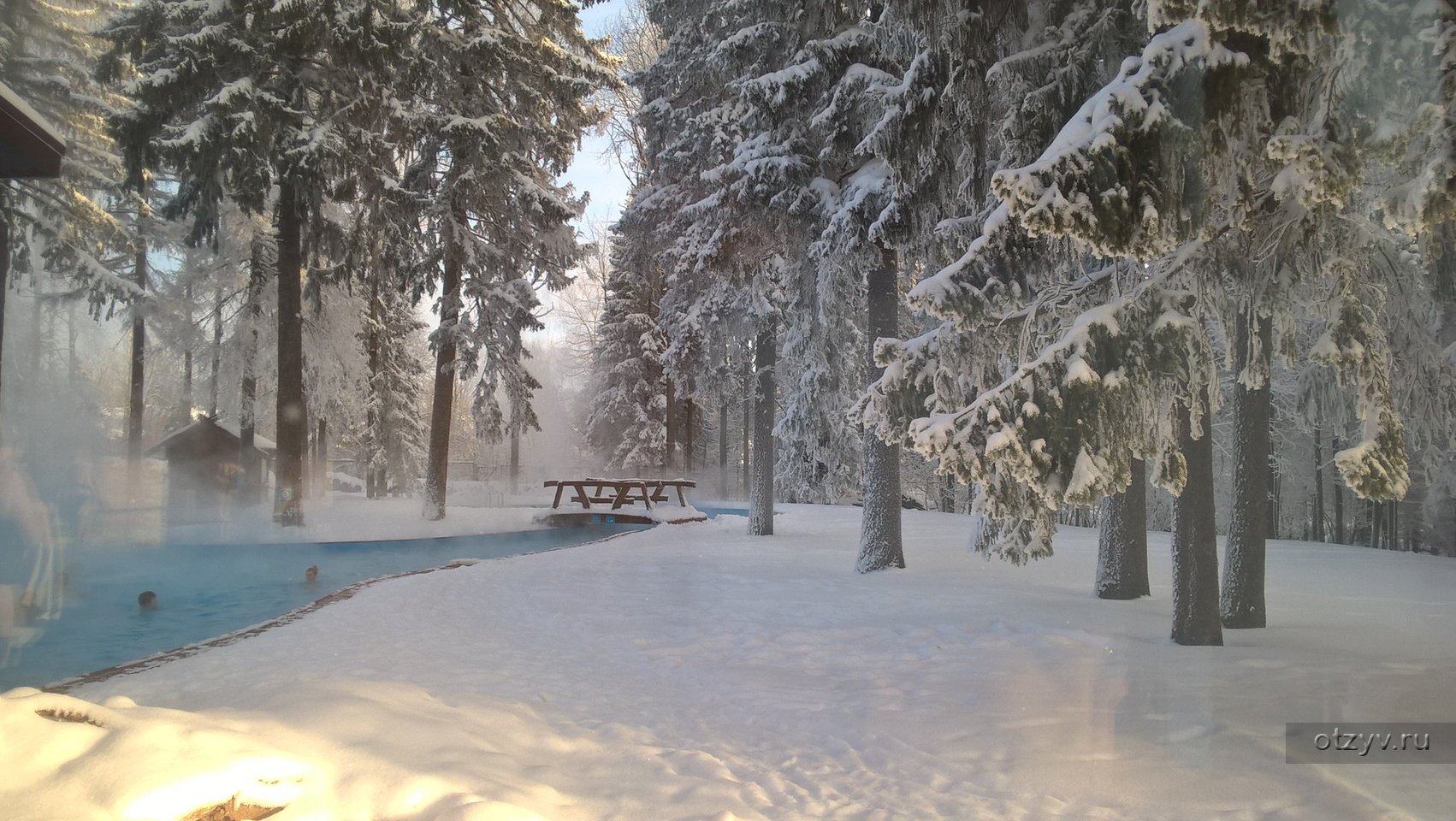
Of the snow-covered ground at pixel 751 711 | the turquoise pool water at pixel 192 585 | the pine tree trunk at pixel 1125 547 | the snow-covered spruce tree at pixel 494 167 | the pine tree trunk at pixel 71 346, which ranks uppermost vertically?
the snow-covered spruce tree at pixel 494 167

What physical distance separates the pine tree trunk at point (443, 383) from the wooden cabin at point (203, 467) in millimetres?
4802

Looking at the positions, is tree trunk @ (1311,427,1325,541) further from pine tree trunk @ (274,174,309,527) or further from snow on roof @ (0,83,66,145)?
snow on roof @ (0,83,66,145)

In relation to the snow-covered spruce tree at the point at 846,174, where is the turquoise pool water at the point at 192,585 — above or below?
below

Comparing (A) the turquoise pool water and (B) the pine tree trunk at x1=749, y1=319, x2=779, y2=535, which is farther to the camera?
(B) the pine tree trunk at x1=749, y1=319, x2=779, y2=535

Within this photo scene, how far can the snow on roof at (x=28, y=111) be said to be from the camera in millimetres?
5040

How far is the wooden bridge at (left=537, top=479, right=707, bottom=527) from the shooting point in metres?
18.2

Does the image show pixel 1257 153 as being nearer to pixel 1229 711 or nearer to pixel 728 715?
pixel 1229 711

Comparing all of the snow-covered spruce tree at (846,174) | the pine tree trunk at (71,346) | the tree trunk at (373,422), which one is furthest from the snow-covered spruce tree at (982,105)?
the pine tree trunk at (71,346)

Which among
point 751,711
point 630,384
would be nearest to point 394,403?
point 630,384

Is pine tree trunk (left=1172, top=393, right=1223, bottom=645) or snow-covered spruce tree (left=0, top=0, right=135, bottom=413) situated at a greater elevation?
snow-covered spruce tree (left=0, top=0, right=135, bottom=413)

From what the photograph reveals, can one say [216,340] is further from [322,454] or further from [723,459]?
[723,459]

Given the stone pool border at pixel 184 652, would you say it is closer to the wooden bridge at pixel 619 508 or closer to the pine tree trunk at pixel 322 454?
the wooden bridge at pixel 619 508

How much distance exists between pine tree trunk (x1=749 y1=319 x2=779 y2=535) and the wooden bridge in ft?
8.52

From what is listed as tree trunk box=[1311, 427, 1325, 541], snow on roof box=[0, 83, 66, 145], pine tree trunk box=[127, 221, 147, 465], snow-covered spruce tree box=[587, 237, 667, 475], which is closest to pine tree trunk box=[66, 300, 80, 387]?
pine tree trunk box=[127, 221, 147, 465]
